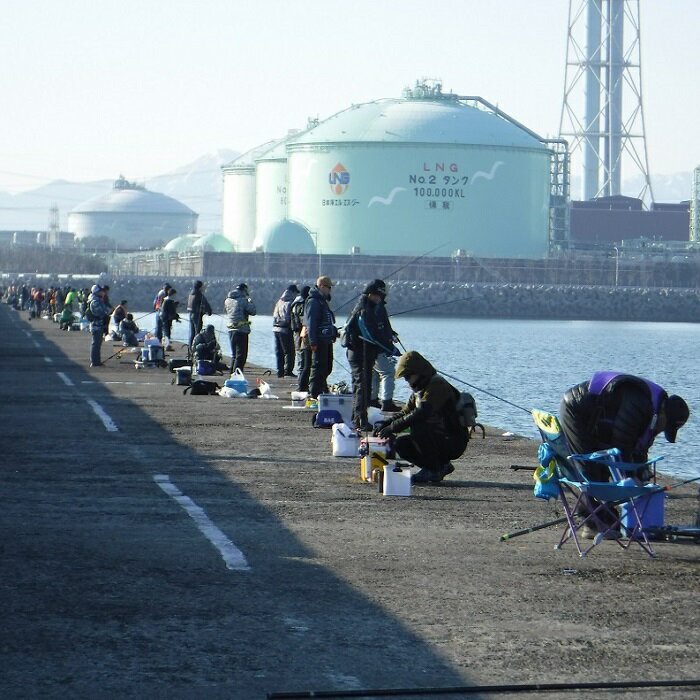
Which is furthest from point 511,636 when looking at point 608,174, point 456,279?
point 608,174

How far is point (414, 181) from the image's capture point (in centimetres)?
15588

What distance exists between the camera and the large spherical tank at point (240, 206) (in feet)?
602

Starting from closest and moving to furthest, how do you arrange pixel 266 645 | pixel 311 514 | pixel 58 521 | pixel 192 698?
pixel 192 698, pixel 266 645, pixel 58 521, pixel 311 514

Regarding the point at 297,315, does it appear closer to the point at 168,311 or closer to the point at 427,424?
the point at 168,311

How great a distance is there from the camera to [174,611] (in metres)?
8.83

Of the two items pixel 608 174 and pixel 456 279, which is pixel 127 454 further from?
pixel 608 174

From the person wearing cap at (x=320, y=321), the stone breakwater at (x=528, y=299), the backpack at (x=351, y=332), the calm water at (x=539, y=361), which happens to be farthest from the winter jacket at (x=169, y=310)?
the stone breakwater at (x=528, y=299)

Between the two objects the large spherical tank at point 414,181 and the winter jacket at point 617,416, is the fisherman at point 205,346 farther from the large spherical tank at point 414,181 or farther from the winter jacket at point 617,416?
the large spherical tank at point 414,181

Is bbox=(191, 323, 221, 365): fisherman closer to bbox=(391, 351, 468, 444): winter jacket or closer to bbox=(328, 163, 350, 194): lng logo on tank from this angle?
bbox=(391, 351, 468, 444): winter jacket

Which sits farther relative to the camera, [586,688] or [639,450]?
[639,450]

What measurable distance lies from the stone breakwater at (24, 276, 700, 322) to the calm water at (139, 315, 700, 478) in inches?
808

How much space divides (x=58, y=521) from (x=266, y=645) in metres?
4.57

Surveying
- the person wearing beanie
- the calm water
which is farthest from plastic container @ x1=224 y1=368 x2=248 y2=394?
the calm water

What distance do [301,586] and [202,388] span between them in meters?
18.6
